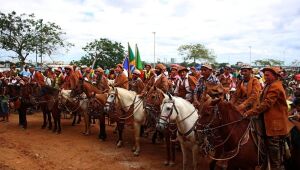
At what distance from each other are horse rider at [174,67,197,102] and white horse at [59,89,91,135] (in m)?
4.21

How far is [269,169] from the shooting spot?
618 cm

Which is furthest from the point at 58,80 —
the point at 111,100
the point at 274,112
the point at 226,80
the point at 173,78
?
the point at 274,112

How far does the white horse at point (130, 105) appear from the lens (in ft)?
34.5

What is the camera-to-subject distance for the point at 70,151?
10633mm

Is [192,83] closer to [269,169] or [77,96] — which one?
[269,169]

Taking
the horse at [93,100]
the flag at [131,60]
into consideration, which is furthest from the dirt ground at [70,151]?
the flag at [131,60]

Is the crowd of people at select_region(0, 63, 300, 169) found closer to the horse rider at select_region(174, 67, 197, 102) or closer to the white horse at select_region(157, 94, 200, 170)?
the horse rider at select_region(174, 67, 197, 102)

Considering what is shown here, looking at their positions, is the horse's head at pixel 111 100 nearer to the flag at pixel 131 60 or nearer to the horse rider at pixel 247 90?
the horse rider at pixel 247 90

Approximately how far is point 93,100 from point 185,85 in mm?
3871

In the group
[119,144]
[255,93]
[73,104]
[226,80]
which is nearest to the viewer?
[255,93]

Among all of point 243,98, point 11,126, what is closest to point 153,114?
point 243,98

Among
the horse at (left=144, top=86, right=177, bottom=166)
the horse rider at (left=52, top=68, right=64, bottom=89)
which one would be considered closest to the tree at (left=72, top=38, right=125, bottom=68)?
the horse rider at (left=52, top=68, right=64, bottom=89)

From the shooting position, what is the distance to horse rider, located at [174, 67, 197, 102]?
9.98 metres

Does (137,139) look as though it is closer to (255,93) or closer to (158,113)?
(158,113)
